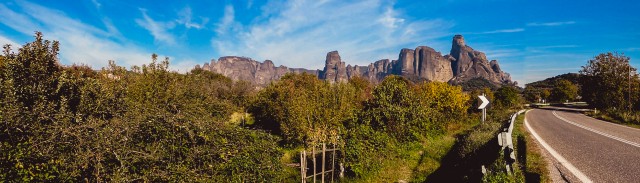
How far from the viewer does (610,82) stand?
129 ft

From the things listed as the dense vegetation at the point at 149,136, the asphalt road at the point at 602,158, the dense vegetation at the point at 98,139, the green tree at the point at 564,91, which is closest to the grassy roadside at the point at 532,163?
the asphalt road at the point at 602,158

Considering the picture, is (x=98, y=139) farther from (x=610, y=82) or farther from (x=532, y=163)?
(x=610, y=82)

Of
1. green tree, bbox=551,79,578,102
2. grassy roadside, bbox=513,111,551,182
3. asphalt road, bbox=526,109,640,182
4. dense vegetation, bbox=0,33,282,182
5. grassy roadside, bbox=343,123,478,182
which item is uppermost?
green tree, bbox=551,79,578,102

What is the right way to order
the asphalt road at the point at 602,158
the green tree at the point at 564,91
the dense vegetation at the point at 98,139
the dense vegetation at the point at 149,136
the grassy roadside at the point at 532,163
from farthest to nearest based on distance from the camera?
1. the green tree at the point at 564,91
2. the grassy roadside at the point at 532,163
3. the asphalt road at the point at 602,158
4. the dense vegetation at the point at 149,136
5. the dense vegetation at the point at 98,139

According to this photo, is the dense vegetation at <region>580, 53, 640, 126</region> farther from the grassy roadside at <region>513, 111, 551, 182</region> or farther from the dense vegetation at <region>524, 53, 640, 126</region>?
the grassy roadside at <region>513, 111, 551, 182</region>

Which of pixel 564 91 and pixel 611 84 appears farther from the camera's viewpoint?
pixel 564 91

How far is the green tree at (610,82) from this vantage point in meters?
36.4

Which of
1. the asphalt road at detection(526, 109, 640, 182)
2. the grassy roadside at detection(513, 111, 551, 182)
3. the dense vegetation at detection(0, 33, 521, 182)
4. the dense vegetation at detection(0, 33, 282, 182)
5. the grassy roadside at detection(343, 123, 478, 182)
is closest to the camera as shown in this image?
the dense vegetation at detection(0, 33, 282, 182)

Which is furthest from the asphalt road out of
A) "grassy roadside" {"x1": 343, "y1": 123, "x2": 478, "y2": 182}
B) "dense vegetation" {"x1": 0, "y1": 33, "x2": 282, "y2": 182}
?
"dense vegetation" {"x1": 0, "y1": 33, "x2": 282, "y2": 182}

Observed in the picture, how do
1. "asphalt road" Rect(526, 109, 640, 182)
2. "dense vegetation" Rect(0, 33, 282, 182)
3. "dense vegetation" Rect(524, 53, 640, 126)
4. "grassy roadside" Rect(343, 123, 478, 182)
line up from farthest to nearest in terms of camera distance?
"dense vegetation" Rect(524, 53, 640, 126)
"grassy roadside" Rect(343, 123, 478, 182)
"asphalt road" Rect(526, 109, 640, 182)
"dense vegetation" Rect(0, 33, 282, 182)

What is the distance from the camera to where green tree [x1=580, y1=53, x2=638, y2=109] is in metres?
36.4

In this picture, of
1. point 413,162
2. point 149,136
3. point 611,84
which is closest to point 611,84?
point 611,84

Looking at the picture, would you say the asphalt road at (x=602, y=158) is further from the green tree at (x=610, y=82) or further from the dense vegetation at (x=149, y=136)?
the green tree at (x=610, y=82)

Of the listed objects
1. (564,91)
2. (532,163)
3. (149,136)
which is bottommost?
(532,163)
